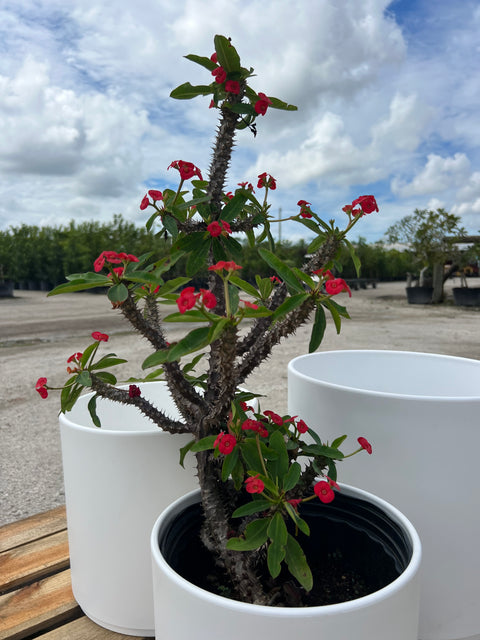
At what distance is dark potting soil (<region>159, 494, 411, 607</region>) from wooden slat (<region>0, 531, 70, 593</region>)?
645mm

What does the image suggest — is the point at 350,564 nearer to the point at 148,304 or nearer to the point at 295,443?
the point at 295,443

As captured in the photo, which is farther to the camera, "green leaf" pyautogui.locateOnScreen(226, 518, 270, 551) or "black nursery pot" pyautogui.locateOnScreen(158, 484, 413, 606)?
"black nursery pot" pyautogui.locateOnScreen(158, 484, 413, 606)

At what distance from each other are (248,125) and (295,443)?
1.78 ft

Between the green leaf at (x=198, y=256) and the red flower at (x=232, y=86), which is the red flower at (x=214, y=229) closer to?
the green leaf at (x=198, y=256)

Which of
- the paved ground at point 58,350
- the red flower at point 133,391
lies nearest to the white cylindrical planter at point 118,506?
the red flower at point 133,391

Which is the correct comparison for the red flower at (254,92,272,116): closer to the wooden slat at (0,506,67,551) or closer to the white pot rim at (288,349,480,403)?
the white pot rim at (288,349,480,403)

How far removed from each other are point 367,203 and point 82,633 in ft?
3.43

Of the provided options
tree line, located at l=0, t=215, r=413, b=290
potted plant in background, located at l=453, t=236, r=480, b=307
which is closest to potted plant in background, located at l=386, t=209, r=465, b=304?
potted plant in background, located at l=453, t=236, r=480, b=307

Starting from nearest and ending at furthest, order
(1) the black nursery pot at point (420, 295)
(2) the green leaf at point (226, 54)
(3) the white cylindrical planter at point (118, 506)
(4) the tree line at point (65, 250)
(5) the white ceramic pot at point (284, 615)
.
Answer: (5) the white ceramic pot at point (284, 615)
(2) the green leaf at point (226, 54)
(3) the white cylindrical planter at point (118, 506)
(1) the black nursery pot at point (420, 295)
(4) the tree line at point (65, 250)

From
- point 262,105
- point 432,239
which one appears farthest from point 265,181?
point 432,239

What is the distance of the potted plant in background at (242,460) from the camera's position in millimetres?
591

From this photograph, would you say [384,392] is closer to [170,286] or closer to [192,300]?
[170,286]

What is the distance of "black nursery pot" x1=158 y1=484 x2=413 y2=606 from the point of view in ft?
2.51

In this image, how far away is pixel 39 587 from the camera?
122 cm
